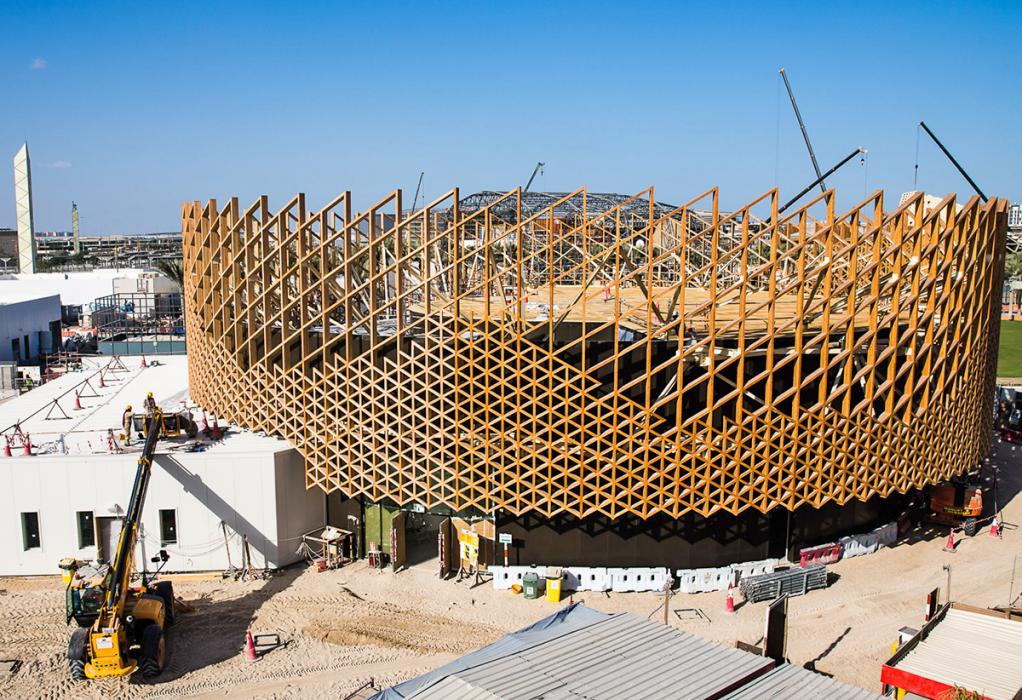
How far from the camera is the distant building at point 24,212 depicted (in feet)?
391

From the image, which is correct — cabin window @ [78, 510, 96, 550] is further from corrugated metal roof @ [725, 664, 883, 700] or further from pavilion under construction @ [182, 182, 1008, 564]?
corrugated metal roof @ [725, 664, 883, 700]

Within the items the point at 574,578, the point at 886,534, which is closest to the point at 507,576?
the point at 574,578

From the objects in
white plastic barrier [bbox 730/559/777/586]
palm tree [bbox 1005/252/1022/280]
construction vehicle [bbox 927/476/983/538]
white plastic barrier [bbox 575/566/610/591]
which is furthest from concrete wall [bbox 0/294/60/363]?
palm tree [bbox 1005/252/1022/280]

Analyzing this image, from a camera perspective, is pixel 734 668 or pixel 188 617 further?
pixel 188 617

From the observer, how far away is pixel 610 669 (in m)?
15.1

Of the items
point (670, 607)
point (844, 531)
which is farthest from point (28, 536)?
point (844, 531)

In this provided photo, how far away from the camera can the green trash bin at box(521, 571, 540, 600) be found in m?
25.5

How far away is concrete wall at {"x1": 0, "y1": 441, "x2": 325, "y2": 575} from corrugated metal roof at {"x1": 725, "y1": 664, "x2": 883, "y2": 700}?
691 inches

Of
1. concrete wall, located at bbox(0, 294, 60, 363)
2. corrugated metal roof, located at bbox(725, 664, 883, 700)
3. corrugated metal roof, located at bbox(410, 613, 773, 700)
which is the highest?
concrete wall, located at bbox(0, 294, 60, 363)

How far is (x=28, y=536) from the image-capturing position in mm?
27062

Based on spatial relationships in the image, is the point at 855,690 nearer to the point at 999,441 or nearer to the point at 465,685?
the point at 465,685

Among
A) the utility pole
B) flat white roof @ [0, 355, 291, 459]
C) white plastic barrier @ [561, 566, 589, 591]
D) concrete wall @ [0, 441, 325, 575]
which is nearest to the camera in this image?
the utility pole

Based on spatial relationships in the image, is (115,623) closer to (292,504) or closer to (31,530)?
(292,504)

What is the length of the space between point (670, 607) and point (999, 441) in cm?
2944
